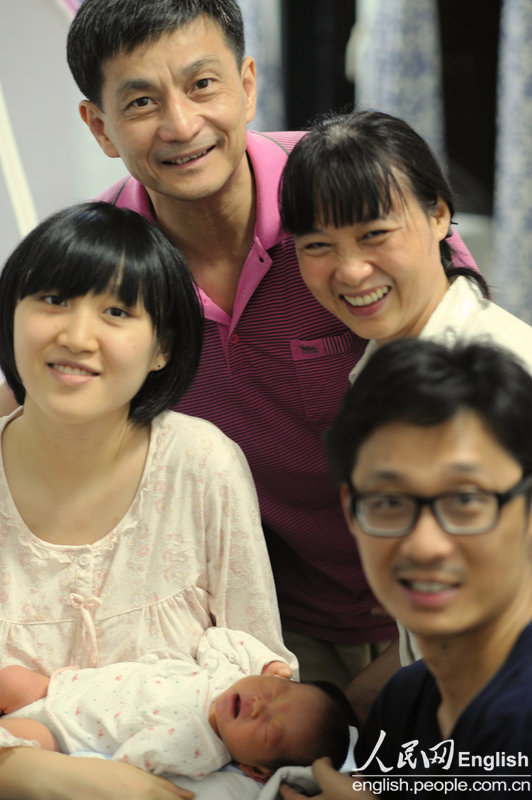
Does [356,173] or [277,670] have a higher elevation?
[356,173]

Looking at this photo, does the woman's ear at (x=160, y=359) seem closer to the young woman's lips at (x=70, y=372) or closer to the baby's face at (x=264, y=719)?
the young woman's lips at (x=70, y=372)

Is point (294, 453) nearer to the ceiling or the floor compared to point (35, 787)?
nearer to the ceiling

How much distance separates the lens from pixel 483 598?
1136mm

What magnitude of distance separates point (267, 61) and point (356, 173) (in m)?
3.09

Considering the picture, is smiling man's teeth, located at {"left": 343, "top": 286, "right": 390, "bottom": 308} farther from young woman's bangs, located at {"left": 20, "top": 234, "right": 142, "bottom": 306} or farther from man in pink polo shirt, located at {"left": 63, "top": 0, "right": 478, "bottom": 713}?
young woman's bangs, located at {"left": 20, "top": 234, "right": 142, "bottom": 306}

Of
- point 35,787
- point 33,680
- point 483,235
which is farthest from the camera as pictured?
point 483,235

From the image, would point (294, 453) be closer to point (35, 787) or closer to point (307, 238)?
point (307, 238)

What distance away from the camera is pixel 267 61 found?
4465 mm

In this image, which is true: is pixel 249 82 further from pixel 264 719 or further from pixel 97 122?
pixel 264 719

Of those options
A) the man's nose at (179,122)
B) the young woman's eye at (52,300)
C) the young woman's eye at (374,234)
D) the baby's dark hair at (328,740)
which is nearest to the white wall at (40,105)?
the man's nose at (179,122)

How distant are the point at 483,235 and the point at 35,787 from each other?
3.58 metres

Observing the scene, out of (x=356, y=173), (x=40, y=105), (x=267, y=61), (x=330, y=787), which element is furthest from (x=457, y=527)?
(x=267, y=61)

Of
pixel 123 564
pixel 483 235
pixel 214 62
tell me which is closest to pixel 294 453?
pixel 123 564

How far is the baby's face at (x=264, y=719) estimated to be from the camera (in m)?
1.52
